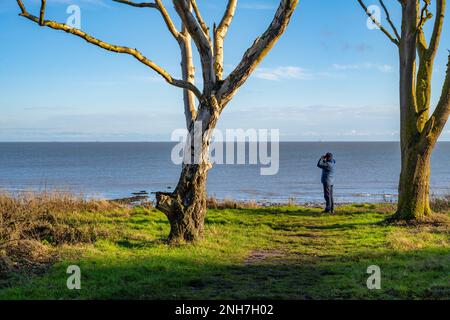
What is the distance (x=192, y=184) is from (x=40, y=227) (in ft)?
14.1

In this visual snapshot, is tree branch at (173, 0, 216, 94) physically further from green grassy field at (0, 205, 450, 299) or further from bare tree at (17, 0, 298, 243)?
green grassy field at (0, 205, 450, 299)

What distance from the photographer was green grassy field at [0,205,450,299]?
833 centimetres

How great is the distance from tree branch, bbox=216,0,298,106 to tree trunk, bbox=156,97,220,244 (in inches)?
18.4

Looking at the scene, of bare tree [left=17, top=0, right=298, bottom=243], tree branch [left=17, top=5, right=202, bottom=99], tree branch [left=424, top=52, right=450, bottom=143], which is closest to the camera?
tree branch [left=17, top=5, right=202, bottom=99]

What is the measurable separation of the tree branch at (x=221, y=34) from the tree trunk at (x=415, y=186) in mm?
6797

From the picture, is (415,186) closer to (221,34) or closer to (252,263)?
(252,263)

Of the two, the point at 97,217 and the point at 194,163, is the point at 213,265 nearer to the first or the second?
the point at 194,163

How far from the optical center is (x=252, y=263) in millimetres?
10914

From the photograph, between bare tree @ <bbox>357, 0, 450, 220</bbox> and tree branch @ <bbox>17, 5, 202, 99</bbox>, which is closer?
tree branch @ <bbox>17, 5, 202, 99</bbox>

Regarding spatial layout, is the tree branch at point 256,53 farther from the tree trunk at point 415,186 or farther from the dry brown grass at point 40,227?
the tree trunk at point 415,186

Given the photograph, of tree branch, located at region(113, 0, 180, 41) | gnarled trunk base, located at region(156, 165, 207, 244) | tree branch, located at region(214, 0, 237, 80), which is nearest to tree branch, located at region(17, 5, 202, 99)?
tree branch, located at region(214, 0, 237, 80)

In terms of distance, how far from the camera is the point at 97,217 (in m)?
16.8
